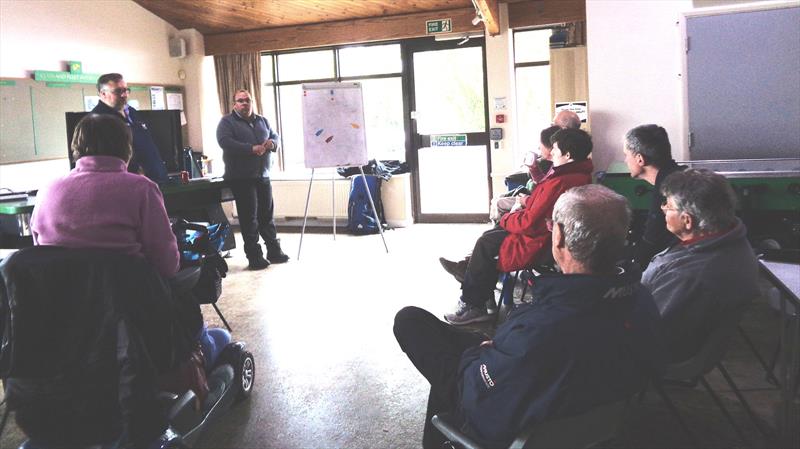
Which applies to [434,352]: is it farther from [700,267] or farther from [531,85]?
[531,85]

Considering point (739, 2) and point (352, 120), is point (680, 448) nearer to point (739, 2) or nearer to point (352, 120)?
point (739, 2)

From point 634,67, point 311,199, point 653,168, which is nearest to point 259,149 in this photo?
point 311,199

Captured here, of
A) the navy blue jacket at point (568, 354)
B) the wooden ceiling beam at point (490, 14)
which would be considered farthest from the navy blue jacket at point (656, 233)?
the wooden ceiling beam at point (490, 14)

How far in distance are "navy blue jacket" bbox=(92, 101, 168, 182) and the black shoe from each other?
1396 millimetres

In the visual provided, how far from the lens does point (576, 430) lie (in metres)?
1.56

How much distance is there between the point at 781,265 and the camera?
2434 millimetres

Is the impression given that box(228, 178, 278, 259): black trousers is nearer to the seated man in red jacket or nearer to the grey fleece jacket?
→ the seated man in red jacket

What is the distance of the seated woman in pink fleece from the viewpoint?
212cm

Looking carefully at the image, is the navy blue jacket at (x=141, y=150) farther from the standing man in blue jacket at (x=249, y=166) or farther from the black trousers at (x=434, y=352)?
the black trousers at (x=434, y=352)

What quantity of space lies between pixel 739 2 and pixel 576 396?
11.8ft

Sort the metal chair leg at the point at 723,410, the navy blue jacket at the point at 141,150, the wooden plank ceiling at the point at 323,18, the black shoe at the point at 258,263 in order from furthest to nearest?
the wooden plank ceiling at the point at 323,18, the black shoe at the point at 258,263, the navy blue jacket at the point at 141,150, the metal chair leg at the point at 723,410

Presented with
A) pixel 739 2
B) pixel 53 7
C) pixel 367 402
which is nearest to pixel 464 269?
pixel 367 402

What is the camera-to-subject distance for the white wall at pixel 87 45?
6.39m

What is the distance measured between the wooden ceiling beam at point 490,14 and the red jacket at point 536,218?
133 inches
